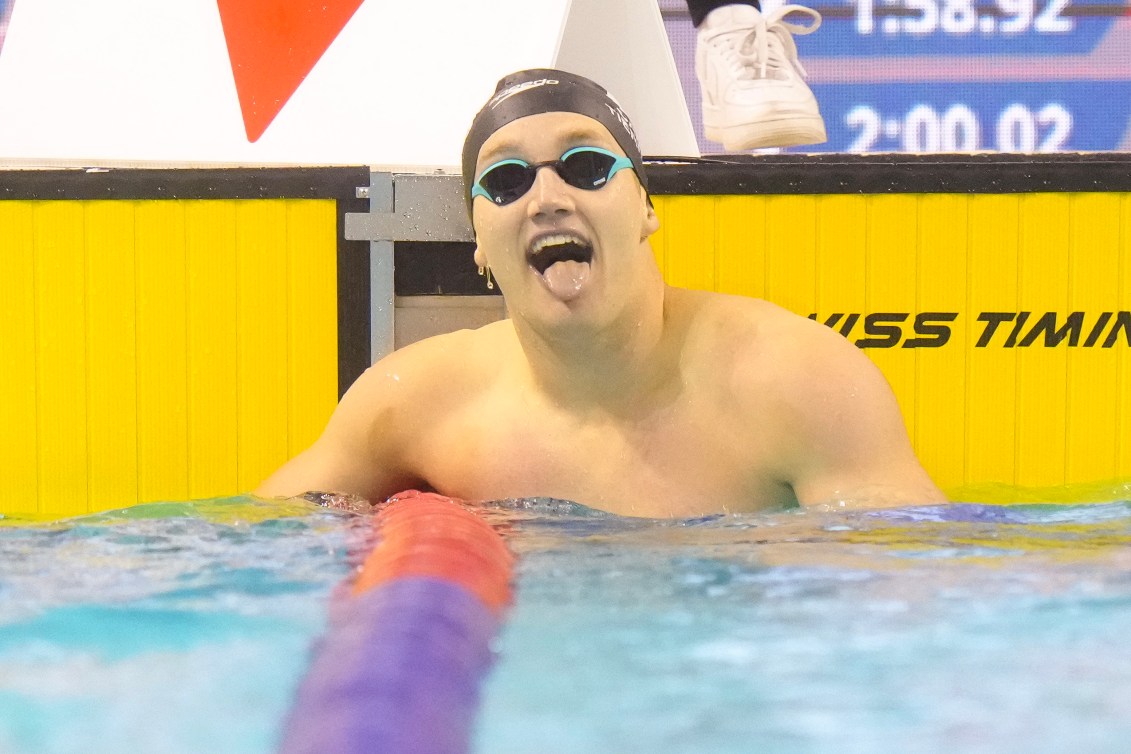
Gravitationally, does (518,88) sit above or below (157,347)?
above

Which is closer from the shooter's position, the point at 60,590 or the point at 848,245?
the point at 60,590

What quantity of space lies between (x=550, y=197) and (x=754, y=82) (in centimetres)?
111

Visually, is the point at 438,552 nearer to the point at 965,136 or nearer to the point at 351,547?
the point at 351,547

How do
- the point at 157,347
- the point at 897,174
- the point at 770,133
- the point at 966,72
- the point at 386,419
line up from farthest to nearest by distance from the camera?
the point at 966,72, the point at 770,133, the point at 157,347, the point at 897,174, the point at 386,419

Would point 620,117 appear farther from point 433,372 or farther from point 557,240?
point 433,372

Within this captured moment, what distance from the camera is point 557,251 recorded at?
7.04 ft

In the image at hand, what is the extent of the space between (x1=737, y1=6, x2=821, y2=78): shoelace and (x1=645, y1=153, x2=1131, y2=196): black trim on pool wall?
1.23ft

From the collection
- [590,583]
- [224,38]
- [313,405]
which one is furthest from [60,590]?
[224,38]

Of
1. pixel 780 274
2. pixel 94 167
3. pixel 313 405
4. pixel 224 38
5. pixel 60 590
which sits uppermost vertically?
pixel 224 38

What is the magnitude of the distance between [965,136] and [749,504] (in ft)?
4.76

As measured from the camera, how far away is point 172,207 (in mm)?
2818

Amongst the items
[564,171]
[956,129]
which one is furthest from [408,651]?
[956,129]

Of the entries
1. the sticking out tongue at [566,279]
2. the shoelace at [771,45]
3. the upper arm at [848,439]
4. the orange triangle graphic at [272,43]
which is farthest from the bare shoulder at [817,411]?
the orange triangle graphic at [272,43]

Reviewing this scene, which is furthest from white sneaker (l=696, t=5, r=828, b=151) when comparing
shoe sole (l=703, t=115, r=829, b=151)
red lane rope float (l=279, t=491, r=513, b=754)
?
red lane rope float (l=279, t=491, r=513, b=754)
